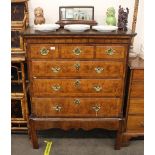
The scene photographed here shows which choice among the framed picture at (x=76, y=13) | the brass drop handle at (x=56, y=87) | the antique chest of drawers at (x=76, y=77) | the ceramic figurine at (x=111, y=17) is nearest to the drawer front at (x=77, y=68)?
the antique chest of drawers at (x=76, y=77)

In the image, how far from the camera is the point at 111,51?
224 centimetres

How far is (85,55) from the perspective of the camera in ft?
7.41

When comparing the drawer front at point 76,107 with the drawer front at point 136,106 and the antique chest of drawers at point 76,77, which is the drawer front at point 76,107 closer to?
the antique chest of drawers at point 76,77

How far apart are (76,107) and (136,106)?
615 millimetres

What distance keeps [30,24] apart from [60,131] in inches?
52.3

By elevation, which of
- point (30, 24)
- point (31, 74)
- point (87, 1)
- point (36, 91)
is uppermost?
point (87, 1)

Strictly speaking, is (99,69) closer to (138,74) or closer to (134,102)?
(138,74)

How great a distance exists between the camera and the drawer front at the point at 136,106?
2.43 meters

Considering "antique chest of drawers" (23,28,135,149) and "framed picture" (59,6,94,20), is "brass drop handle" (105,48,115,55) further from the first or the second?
"framed picture" (59,6,94,20)

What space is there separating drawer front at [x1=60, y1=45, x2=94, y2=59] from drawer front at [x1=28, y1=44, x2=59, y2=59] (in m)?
0.07

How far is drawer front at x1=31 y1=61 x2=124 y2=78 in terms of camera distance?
2.29 meters

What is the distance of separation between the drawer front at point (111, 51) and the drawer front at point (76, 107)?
45cm

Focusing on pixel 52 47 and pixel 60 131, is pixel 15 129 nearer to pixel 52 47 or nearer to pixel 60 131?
pixel 60 131
